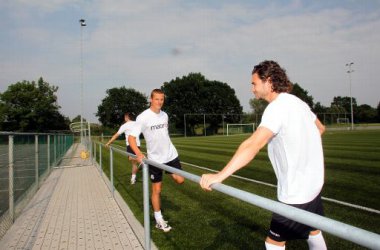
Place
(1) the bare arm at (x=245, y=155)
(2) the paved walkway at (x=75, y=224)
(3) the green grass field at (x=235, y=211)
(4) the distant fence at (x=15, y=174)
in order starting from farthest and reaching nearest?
(4) the distant fence at (x=15, y=174), (2) the paved walkway at (x=75, y=224), (3) the green grass field at (x=235, y=211), (1) the bare arm at (x=245, y=155)

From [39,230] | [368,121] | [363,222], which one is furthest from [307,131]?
[368,121]

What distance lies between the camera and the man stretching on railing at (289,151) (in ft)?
7.50

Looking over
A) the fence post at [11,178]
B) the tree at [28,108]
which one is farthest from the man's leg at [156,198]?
the tree at [28,108]

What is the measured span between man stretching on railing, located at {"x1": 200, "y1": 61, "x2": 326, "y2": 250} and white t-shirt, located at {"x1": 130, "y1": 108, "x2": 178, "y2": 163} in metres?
3.18

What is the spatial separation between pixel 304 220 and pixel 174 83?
7237cm

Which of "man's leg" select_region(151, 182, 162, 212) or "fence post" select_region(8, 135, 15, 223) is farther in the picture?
"fence post" select_region(8, 135, 15, 223)

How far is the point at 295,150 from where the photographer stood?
239 cm

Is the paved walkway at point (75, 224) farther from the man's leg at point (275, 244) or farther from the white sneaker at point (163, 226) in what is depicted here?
the man's leg at point (275, 244)

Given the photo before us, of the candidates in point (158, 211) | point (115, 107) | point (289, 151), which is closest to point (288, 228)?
point (289, 151)

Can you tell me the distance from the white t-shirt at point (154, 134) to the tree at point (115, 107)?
8006 cm

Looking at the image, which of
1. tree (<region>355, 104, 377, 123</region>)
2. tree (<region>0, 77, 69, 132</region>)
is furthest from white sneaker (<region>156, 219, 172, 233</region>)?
tree (<region>355, 104, 377, 123</region>)

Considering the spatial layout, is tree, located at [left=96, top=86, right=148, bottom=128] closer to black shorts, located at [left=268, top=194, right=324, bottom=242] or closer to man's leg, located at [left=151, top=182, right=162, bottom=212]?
man's leg, located at [left=151, top=182, right=162, bottom=212]

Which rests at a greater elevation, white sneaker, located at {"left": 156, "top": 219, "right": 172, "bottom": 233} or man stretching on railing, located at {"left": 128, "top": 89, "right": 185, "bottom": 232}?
man stretching on railing, located at {"left": 128, "top": 89, "right": 185, "bottom": 232}

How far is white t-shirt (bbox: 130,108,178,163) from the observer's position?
18.2ft
